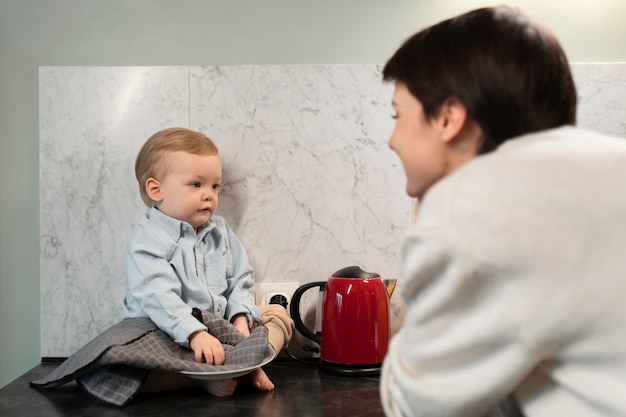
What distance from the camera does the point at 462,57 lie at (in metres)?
0.84

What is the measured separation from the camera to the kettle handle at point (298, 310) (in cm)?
162

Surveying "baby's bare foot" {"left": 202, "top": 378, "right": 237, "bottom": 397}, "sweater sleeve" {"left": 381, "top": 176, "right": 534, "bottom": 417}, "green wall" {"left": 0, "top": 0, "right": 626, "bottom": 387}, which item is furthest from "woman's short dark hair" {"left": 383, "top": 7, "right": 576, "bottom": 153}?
"green wall" {"left": 0, "top": 0, "right": 626, "bottom": 387}

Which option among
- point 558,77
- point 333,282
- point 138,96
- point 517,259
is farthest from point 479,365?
point 138,96

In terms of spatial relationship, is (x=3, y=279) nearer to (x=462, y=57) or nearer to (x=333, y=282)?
(x=333, y=282)

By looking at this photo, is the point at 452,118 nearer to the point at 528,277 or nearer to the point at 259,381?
the point at 528,277

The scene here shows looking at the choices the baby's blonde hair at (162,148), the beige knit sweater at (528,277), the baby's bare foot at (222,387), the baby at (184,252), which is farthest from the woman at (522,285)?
the baby's blonde hair at (162,148)

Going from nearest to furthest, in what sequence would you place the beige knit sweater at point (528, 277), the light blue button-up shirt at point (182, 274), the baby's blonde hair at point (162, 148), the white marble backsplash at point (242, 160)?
the beige knit sweater at point (528, 277) < the light blue button-up shirt at point (182, 274) < the baby's blonde hair at point (162, 148) < the white marble backsplash at point (242, 160)

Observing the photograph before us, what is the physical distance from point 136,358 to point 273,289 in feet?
1.50

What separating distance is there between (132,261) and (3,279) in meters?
0.43

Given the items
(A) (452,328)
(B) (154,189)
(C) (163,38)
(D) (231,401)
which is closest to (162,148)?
(B) (154,189)

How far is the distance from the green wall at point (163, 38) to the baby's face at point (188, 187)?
0.32 meters

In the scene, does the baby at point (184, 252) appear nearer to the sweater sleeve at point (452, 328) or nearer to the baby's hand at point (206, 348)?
the baby's hand at point (206, 348)

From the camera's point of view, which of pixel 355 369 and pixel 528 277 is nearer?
pixel 528 277

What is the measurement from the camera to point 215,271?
5.19ft
